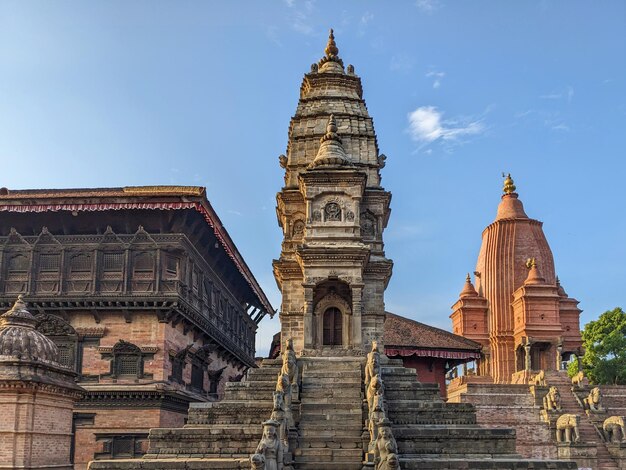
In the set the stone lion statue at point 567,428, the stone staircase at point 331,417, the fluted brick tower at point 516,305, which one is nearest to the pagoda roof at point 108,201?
the stone staircase at point 331,417

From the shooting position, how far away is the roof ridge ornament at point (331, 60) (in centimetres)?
3559

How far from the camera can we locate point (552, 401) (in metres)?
38.4

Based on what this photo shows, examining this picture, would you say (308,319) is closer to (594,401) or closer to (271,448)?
(271,448)

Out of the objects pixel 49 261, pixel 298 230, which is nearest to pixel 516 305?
pixel 298 230

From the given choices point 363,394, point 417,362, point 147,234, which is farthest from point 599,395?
point 147,234

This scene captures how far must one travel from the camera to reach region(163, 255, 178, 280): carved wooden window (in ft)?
106

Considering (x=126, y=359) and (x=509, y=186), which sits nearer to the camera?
(x=126, y=359)

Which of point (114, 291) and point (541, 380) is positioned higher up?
point (114, 291)

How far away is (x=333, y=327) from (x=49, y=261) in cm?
A: 1336

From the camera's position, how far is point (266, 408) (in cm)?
2325

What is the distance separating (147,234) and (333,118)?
9.75 meters

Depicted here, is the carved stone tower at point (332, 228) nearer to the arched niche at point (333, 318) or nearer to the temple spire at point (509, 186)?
the arched niche at point (333, 318)

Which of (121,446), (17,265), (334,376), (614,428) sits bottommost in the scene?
(121,446)

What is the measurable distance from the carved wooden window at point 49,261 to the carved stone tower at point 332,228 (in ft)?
33.0
